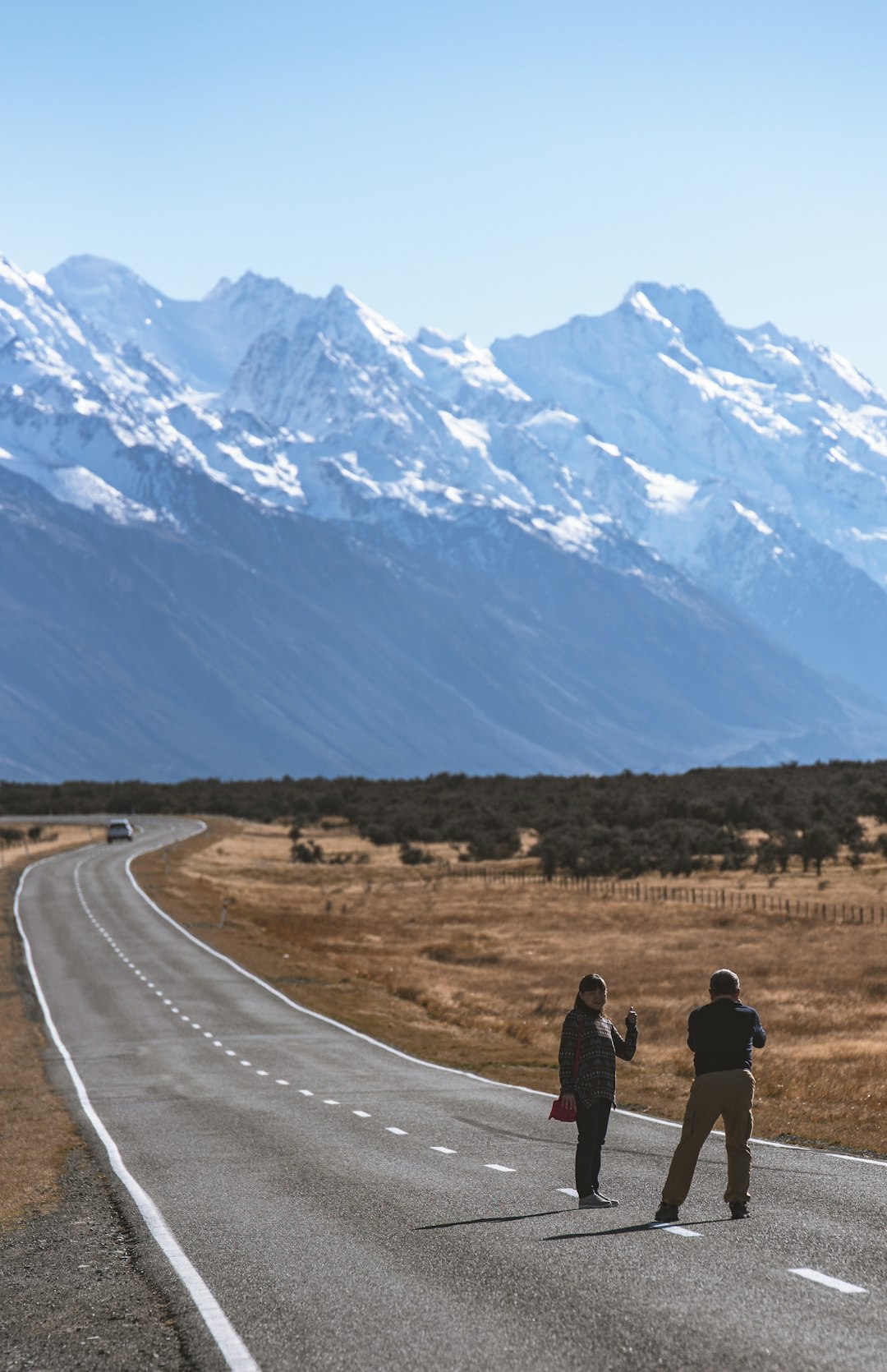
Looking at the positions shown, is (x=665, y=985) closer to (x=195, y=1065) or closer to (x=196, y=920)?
(x=195, y=1065)

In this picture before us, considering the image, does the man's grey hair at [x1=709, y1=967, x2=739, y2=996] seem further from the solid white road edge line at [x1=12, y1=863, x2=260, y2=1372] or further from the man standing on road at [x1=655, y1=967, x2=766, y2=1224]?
the solid white road edge line at [x1=12, y1=863, x2=260, y2=1372]

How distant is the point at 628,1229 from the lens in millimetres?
13266

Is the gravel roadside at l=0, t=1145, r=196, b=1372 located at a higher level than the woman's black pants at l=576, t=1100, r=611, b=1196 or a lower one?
lower

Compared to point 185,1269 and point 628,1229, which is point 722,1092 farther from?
point 185,1269

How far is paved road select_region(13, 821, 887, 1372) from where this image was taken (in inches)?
402

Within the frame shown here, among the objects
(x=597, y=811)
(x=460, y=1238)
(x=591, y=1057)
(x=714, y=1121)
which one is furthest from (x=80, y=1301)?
(x=597, y=811)

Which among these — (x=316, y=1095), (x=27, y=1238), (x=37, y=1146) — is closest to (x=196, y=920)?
(x=316, y=1095)

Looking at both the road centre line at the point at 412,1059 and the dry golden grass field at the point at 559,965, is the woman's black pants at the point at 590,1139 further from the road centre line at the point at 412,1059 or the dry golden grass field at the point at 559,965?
the dry golden grass field at the point at 559,965

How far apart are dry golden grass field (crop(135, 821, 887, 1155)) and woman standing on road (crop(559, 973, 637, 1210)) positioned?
6067mm

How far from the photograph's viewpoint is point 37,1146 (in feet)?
69.3

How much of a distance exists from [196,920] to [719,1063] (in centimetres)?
5283

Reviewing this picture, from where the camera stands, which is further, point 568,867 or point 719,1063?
point 568,867

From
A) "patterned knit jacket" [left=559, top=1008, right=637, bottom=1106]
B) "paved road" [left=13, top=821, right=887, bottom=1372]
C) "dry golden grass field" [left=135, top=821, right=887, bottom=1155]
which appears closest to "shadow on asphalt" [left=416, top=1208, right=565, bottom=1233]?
"paved road" [left=13, top=821, right=887, bottom=1372]

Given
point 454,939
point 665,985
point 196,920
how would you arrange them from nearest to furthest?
point 665,985
point 454,939
point 196,920
